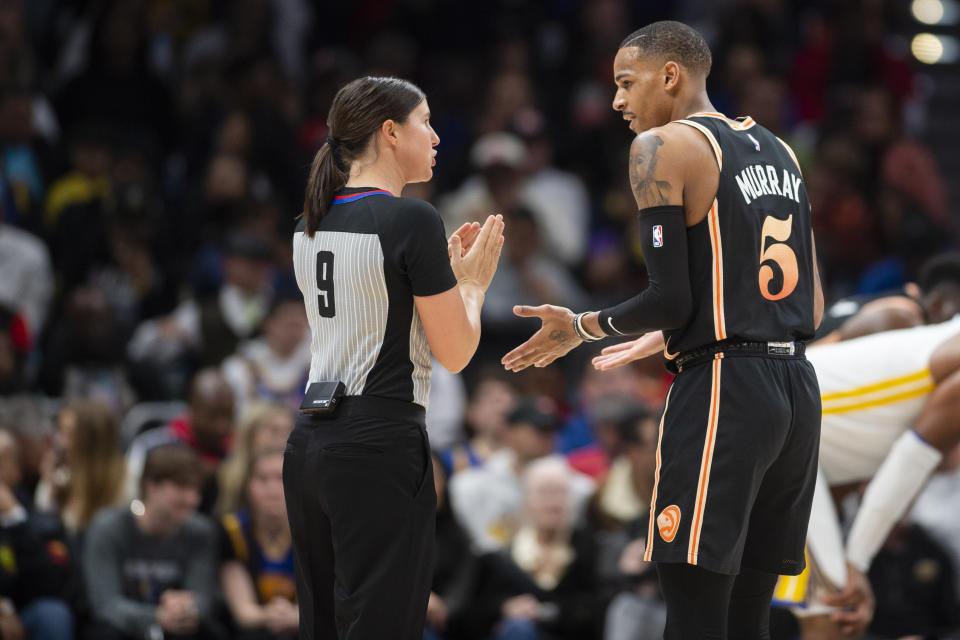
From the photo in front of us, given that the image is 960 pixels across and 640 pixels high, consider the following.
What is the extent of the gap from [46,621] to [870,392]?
4452 mm

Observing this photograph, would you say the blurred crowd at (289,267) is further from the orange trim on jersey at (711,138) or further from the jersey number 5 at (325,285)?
the orange trim on jersey at (711,138)

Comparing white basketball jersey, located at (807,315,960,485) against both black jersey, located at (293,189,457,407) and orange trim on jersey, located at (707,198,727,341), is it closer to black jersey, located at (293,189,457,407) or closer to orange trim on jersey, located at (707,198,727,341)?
orange trim on jersey, located at (707,198,727,341)

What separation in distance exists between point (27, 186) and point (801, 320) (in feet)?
25.8

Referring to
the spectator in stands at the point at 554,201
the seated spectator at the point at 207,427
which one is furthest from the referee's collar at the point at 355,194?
the spectator in stands at the point at 554,201

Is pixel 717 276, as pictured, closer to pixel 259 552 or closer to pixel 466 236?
pixel 466 236

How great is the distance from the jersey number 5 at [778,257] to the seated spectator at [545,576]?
13.1 ft

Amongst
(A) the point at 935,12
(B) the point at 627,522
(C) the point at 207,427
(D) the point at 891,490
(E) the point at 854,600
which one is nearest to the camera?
(D) the point at 891,490

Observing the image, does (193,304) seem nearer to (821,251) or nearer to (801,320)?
(821,251)

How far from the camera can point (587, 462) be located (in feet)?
29.6

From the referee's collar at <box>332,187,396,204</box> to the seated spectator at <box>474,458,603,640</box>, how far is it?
4.12 metres

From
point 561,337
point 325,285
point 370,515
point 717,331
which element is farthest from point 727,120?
point 370,515

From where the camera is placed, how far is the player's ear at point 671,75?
13.5 ft

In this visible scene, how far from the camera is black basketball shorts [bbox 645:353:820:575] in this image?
3.86 m

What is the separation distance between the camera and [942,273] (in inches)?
248
